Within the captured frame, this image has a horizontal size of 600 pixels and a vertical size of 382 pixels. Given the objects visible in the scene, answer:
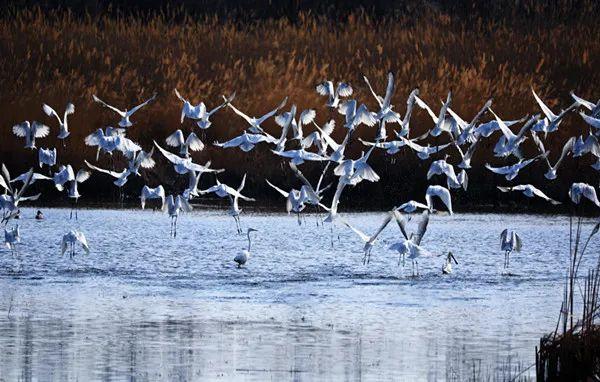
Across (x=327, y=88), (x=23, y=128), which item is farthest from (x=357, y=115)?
(x=23, y=128)

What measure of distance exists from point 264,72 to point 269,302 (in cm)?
1053

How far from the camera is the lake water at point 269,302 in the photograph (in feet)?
31.4

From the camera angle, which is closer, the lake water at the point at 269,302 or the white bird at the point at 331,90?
the lake water at the point at 269,302

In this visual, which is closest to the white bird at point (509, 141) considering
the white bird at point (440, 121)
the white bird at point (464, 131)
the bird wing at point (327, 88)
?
the white bird at point (464, 131)

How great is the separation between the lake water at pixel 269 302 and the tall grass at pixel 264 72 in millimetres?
1979

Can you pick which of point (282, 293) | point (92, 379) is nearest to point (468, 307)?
point (282, 293)

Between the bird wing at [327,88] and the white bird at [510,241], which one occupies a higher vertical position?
the bird wing at [327,88]

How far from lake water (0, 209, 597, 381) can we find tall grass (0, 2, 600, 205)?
1979mm

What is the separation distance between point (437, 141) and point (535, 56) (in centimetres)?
488

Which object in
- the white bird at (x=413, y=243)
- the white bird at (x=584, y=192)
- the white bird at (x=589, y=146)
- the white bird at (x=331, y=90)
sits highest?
the white bird at (x=331, y=90)

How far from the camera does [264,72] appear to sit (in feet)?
74.3

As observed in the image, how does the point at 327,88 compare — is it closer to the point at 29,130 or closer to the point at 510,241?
the point at 29,130

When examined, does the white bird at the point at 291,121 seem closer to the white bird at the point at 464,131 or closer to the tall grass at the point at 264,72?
the white bird at the point at 464,131

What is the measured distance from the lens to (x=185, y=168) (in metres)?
16.0
